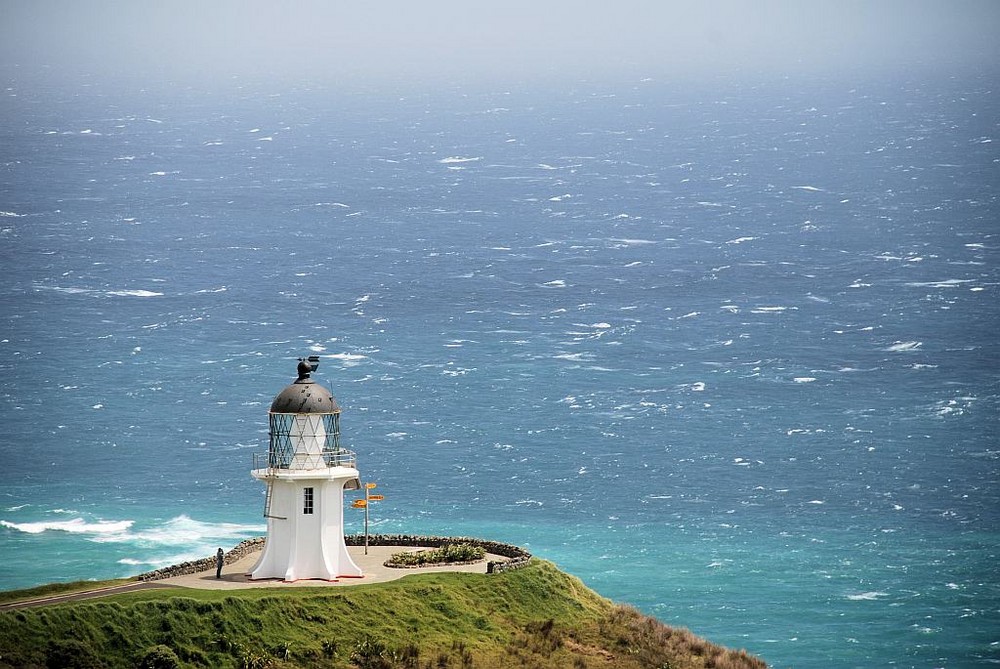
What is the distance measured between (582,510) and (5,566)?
3345 cm

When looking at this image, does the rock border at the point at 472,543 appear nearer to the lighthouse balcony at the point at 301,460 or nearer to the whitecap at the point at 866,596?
the lighthouse balcony at the point at 301,460

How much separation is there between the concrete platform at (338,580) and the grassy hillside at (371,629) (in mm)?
839

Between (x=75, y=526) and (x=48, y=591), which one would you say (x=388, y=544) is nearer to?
(x=48, y=591)

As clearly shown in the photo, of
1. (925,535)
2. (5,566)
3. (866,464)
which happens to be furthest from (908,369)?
(5,566)

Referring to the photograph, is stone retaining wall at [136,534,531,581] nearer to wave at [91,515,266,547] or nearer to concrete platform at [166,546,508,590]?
concrete platform at [166,546,508,590]

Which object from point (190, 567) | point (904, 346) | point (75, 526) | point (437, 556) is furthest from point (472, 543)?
point (904, 346)

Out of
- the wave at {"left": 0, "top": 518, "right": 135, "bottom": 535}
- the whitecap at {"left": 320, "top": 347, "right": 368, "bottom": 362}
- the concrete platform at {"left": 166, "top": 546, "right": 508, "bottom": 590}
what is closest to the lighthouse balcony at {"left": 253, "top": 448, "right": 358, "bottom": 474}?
the concrete platform at {"left": 166, "top": 546, "right": 508, "bottom": 590}

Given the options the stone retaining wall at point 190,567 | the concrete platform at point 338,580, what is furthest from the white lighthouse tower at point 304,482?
the stone retaining wall at point 190,567

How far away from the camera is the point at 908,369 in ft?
563

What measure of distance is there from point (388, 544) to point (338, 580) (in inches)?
363

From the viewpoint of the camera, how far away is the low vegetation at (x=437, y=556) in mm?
83750

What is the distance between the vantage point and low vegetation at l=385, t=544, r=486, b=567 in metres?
83.8

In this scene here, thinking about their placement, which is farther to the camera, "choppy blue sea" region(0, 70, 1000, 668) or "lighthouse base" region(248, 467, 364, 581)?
"choppy blue sea" region(0, 70, 1000, 668)

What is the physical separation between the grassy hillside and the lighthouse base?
1.48 meters
